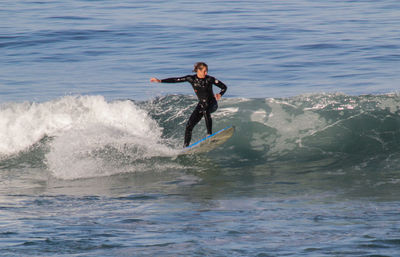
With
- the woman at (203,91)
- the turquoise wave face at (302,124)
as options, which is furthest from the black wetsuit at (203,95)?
the turquoise wave face at (302,124)

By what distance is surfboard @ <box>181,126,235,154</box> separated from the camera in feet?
39.7

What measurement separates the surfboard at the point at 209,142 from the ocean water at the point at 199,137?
0.21 metres

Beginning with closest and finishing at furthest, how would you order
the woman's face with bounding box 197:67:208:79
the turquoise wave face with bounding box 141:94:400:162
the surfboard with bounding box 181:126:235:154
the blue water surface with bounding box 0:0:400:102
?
the woman's face with bounding box 197:67:208:79 → the surfboard with bounding box 181:126:235:154 → the turquoise wave face with bounding box 141:94:400:162 → the blue water surface with bounding box 0:0:400:102

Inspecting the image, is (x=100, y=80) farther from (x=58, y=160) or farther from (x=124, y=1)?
(x=124, y=1)

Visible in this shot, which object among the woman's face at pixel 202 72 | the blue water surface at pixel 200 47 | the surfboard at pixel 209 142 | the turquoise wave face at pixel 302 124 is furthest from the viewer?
the blue water surface at pixel 200 47

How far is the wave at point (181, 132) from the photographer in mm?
12297

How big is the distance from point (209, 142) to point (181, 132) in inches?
99.3

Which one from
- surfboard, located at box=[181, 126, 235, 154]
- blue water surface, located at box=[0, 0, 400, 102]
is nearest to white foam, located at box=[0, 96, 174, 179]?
surfboard, located at box=[181, 126, 235, 154]

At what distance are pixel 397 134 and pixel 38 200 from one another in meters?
7.69

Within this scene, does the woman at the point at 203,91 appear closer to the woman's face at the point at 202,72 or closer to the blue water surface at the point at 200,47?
the woman's face at the point at 202,72

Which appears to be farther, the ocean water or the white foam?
the white foam

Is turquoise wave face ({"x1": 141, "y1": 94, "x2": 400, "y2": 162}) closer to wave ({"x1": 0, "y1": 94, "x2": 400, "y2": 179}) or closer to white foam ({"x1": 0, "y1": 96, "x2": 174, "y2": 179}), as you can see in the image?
wave ({"x1": 0, "y1": 94, "x2": 400, "y2": 179})

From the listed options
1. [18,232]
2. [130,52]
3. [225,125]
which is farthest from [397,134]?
[130,52]

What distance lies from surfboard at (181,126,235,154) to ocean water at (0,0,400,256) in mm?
205
